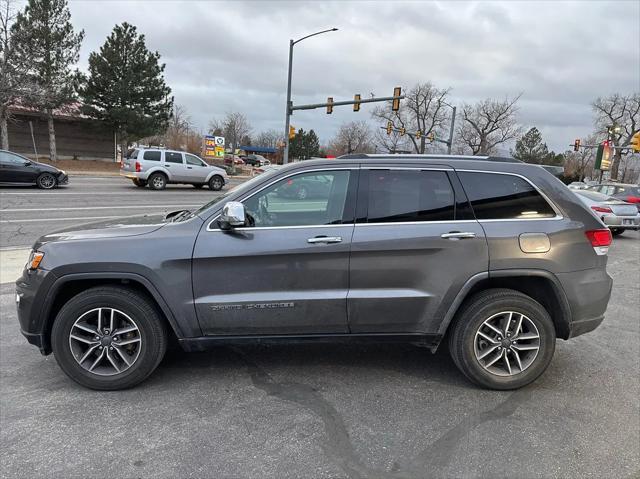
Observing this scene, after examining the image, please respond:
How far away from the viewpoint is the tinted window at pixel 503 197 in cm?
366

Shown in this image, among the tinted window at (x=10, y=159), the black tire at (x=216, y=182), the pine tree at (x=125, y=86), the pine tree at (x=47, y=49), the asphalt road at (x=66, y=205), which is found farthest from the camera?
the pine tree at (x=125, y=86)

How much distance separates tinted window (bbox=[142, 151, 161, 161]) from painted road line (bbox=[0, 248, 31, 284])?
1434 cm

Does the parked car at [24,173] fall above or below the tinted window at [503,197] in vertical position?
below

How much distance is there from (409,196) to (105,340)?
2.53 m

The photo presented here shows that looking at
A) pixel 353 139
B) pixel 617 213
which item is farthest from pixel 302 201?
pixel 353 139

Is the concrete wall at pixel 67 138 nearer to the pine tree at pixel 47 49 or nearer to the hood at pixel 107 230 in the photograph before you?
the pine tree at pixel 47 49

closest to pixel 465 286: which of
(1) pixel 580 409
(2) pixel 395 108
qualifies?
(1) pixel 580 409

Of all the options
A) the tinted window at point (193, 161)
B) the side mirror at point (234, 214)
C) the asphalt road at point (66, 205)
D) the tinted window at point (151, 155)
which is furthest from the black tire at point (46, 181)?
the side mirror at point (234, 214)

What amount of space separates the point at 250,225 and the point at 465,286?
1.68m

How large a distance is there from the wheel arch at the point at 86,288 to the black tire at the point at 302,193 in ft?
4.16

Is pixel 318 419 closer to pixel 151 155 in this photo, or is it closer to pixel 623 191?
pixel 623 191

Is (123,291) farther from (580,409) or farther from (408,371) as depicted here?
(580,409)

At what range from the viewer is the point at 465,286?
354 centimetres

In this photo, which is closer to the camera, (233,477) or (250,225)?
(233,477)
